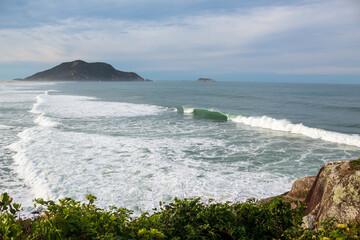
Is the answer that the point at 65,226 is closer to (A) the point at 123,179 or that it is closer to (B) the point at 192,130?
(A) the point at 123,179

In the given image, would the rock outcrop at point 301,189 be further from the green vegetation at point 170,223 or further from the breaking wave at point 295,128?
the breaking wave at point 295,128

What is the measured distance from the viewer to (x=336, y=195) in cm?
431

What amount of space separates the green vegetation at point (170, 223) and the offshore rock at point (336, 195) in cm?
26

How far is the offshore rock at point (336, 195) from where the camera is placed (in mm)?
4051

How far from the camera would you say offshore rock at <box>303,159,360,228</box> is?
13.3 ft

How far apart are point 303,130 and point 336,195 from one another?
1872 centimetres

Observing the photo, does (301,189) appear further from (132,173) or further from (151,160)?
(151,160)

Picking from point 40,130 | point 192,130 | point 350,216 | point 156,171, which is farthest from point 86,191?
point 192,130

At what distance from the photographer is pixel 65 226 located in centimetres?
302

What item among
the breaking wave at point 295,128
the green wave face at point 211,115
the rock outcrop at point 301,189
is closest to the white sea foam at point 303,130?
the breaking wave at point 295,128

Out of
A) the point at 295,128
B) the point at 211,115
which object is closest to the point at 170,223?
the point at 295,128

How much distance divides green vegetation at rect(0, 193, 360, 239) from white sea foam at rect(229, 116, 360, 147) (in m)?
16.1

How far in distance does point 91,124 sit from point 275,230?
756 inches

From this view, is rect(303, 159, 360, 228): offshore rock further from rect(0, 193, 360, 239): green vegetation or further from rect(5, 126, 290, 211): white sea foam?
rect(5, 126, 290, 211): white sea foam
